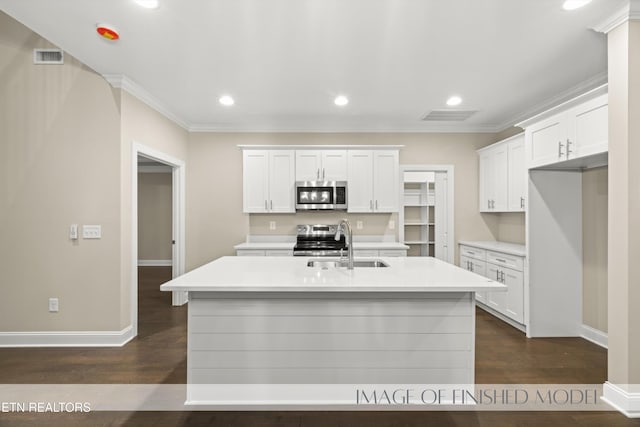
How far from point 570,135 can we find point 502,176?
169 centimetres

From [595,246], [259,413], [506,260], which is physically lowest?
[259,413]

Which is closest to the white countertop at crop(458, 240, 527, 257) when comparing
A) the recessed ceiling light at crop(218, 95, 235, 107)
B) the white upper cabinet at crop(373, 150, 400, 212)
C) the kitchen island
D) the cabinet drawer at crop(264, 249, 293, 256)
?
the white upper cabinet at crop(373, 150, 400, 212)

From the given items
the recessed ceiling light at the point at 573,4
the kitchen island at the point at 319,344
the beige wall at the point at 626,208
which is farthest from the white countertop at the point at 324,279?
the recessed ceiling light at the point at 573,4

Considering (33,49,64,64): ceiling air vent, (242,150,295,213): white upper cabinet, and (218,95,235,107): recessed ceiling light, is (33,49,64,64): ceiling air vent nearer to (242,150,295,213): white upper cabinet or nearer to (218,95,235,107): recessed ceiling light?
(218,95,235,107): recessed ceiling light

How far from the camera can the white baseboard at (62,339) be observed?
11.4ft

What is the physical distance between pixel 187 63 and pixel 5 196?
2380mm

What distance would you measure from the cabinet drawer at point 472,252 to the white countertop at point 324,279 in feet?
7.17

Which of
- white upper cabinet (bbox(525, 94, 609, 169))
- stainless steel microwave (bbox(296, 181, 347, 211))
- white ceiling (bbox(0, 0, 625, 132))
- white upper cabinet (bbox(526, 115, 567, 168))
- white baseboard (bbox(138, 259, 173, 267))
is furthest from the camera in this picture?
white baseboard (bbox(138, 259, 173, 267))

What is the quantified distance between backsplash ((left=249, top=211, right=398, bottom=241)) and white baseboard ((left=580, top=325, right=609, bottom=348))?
2.55 meters

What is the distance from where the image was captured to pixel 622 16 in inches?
91.5

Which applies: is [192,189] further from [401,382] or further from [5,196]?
[401,382]

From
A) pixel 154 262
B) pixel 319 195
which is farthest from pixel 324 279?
pixel 154 262

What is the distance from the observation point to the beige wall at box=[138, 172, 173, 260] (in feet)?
27.7

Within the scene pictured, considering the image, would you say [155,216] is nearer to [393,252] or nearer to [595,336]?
[393,252]
